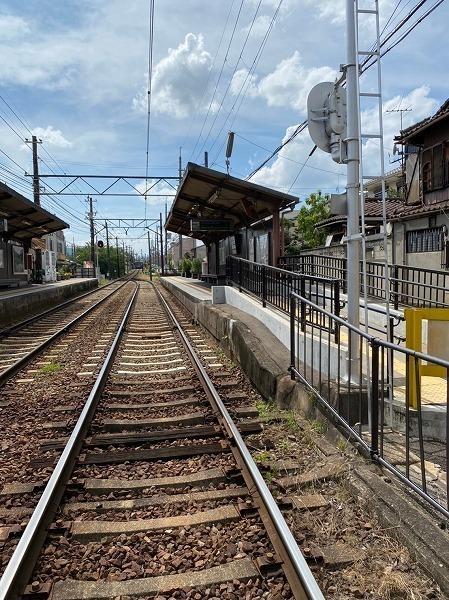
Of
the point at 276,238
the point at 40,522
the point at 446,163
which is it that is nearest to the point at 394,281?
the point at 276,238

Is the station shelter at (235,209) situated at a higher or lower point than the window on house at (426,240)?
higher

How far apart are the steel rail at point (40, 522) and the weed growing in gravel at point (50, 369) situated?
3.10 m

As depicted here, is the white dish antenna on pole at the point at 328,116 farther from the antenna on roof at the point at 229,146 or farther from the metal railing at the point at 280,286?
the antenna on roof at the point at 229,146

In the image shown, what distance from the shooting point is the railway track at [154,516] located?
2854mm

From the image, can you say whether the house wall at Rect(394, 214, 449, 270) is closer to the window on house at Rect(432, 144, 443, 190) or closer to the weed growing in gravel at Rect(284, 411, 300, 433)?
the window on house at Rect(432, 144, 443, 190)

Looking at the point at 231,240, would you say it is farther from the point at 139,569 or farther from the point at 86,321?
the point at 139,569

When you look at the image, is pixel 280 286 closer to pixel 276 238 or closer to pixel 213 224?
pixel 276 238

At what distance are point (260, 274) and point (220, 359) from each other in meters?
2.16

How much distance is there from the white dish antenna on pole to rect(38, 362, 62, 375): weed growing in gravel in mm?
5840

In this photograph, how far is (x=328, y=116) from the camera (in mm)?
5359

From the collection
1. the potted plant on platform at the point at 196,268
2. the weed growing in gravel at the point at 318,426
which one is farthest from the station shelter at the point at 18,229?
the weed growing in gravel at the point at 318,426

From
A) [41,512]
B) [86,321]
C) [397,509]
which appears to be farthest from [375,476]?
[86,321]

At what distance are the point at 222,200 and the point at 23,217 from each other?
9.78 m

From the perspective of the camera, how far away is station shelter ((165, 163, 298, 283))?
1502 cm
